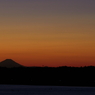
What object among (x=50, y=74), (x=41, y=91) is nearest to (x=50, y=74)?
(x=50, y=74)

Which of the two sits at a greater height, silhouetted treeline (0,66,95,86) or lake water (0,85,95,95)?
silhouetted treeline (0,66,95,86)

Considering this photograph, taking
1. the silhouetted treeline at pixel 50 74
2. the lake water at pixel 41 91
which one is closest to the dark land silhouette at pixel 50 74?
the silhouetted treeline at pixel 50 74

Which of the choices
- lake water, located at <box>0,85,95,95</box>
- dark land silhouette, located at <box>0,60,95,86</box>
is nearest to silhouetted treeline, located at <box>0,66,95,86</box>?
dark land silhouette, located at <box>0,60,95,86</box>

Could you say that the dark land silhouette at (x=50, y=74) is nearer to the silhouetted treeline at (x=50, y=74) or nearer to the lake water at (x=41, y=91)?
the silhouetted treeline at (x=50, y=74)

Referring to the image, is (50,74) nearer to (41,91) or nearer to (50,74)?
(50,74)

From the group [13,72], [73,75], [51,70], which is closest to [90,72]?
[73,75]

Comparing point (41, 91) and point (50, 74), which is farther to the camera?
point (50, 74)

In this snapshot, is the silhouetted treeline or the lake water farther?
the silhouetted treeline

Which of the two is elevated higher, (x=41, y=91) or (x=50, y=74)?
(x=50, y=74)

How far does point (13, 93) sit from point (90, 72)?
38.0m

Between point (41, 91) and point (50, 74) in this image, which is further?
point (50, 74)

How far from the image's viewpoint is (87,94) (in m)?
42.2

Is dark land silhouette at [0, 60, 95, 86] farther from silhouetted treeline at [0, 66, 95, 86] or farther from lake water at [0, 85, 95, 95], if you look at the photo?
lake water at [0, 85, 95, 95]

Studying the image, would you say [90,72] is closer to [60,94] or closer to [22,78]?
[22,78]
